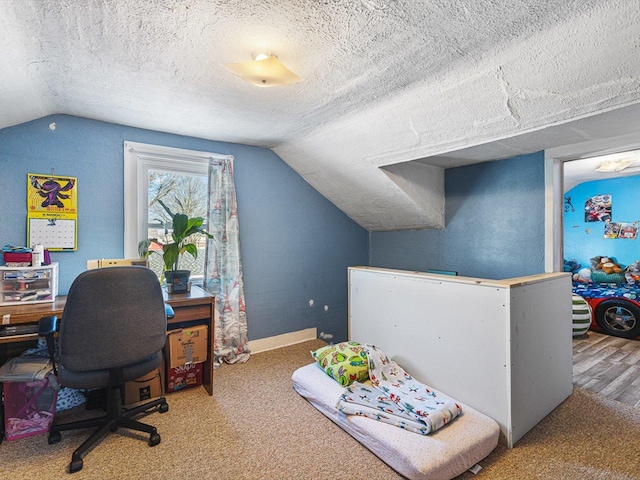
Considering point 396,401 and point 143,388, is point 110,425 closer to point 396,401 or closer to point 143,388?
point 143,388

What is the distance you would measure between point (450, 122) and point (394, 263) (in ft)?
7.06

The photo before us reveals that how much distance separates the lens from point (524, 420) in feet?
6.38

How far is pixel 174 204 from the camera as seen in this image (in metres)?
3.04

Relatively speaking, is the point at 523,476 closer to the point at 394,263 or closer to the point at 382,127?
the point at 382,127

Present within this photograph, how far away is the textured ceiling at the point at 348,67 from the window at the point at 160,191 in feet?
0.93

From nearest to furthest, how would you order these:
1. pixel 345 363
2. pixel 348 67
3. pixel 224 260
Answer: pixel 348 67 → pixel 345 363 → pixel 224 260

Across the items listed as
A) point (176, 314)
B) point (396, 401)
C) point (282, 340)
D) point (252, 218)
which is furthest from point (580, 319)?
point (176, 314)

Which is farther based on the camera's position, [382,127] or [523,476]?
[382,127]

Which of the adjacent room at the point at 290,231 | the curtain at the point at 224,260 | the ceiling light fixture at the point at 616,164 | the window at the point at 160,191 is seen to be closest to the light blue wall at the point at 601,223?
the ceiling light fixture at the point at 616,164

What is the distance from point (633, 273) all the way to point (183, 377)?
20.0 feet

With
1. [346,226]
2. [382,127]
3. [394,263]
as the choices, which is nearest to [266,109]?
[382,127]

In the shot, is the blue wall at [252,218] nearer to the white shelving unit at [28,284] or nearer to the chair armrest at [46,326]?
the white shelving unit at [28,284]

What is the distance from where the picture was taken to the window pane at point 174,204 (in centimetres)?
292

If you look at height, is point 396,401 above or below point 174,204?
below
